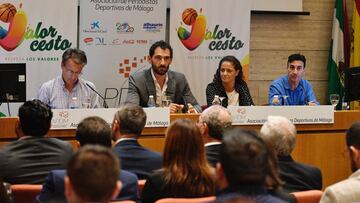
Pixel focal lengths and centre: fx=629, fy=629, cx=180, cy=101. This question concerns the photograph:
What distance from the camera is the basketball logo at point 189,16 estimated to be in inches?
288

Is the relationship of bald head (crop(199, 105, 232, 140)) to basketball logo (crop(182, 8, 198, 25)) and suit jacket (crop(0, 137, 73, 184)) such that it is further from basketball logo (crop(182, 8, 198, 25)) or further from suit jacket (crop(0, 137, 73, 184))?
basketball logo (crop(182, 8, 198, 25))

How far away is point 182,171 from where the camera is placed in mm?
3096

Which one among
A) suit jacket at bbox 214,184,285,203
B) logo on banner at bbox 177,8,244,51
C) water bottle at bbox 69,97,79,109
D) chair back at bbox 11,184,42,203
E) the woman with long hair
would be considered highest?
logo on banner at bbox 177,8,244,51

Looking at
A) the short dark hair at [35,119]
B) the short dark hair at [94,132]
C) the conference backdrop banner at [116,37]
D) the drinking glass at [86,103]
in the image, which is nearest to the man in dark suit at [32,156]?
the short dark hair at [35,119]

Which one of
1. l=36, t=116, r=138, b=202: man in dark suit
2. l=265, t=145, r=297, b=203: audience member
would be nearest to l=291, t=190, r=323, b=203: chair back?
l=265, t=145, r=297, b=203: audience member

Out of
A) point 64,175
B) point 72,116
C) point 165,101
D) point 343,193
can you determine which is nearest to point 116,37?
point 165,101

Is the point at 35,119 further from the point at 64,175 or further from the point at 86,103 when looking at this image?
the point at 86,103

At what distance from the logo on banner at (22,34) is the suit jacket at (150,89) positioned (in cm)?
142

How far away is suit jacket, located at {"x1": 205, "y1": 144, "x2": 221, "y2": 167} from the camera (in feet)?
11.6

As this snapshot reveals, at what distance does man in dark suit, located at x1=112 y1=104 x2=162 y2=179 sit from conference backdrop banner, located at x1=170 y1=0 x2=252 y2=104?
354 centimetres

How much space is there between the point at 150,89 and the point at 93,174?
388 cm

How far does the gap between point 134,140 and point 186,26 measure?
385 centimetres

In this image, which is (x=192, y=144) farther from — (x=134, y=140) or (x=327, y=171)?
(x=327, y=171)

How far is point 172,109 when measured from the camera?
17.2 ft
